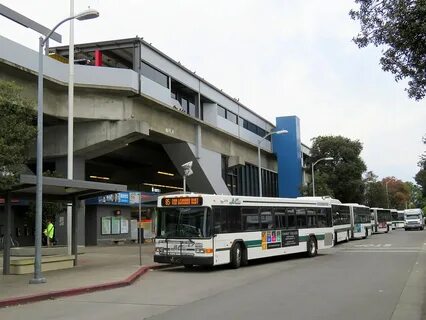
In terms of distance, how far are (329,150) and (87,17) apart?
54.2m

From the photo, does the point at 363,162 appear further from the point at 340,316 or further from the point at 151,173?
the point at 340,316

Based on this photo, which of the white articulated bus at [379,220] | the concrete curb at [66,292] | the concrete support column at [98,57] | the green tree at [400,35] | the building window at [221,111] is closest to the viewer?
the green tree at [400,35]

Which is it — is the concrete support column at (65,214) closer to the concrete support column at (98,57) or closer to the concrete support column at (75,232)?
the concrete support column at (98,57)

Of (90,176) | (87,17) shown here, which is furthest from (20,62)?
(90,176)

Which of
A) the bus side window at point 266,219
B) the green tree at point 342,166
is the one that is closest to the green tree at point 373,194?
the green tree at point 342,166

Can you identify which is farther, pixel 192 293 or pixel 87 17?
pixel 87 17

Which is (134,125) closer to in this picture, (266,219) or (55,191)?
(55,191)

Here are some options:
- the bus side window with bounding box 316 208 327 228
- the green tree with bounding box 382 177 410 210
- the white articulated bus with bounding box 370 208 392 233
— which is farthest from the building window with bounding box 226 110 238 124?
the green tree with bounding box 382 177 410 210

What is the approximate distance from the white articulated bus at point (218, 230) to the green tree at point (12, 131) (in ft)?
21.7

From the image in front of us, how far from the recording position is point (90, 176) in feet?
158

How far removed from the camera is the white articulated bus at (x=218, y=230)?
18875 millimetres

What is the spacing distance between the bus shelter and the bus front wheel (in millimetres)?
4703

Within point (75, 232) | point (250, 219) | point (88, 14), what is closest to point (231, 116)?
point (250, 219)

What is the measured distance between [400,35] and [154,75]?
25.3 m
